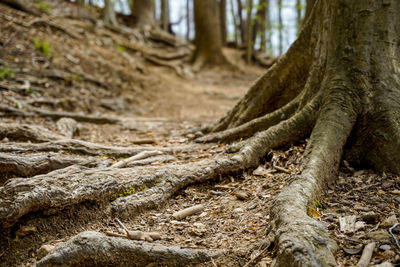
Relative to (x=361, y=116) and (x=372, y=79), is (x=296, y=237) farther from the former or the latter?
(x=372, y=79)

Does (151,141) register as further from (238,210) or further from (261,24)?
(261,24)

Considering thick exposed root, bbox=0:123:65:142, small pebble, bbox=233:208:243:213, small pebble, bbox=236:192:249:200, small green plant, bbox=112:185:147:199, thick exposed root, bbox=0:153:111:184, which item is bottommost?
small pebble, bbox=233:208:243:213

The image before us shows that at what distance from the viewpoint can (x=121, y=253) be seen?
2.04 meters

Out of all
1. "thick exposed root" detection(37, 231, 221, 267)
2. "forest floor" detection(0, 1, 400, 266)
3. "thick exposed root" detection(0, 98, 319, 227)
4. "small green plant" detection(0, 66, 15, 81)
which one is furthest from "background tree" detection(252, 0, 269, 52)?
"thick exposed root" detection(37, 231, 221, 267)

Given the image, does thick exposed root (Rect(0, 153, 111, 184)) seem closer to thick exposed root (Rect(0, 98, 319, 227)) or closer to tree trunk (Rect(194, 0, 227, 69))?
Answer: thick exposed root (Rect(0, 98, 319, 227))

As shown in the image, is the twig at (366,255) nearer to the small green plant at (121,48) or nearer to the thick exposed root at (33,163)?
the thick exposed root at (33,163)

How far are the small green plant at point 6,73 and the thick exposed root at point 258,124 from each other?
5022 millimetres

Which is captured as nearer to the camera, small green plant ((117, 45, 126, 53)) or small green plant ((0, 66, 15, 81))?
small green plant ((0, 66, 15, 81))

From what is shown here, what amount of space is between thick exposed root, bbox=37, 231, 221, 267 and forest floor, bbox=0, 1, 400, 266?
173 mm

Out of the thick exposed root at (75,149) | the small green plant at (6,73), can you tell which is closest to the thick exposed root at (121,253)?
the thick exposed root at (75,149)

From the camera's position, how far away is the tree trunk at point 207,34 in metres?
13.7

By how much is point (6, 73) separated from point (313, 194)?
22.9 ft

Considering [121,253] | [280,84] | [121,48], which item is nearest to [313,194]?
[121,253]

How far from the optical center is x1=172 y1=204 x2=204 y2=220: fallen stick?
8.70ft
